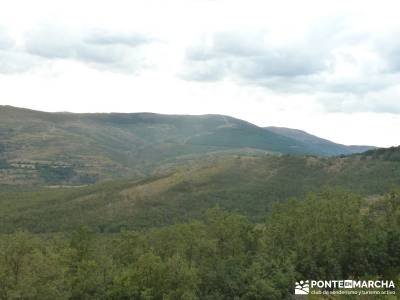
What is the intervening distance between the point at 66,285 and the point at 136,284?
1068 centimetres

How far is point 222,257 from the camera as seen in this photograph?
93.2m

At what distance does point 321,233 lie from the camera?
93938mm

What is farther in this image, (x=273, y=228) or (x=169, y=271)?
(x=273, y=228)

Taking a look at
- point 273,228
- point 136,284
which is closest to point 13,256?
point 136,284

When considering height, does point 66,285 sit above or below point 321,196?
below

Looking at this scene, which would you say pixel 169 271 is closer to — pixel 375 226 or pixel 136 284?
pixel 136 284

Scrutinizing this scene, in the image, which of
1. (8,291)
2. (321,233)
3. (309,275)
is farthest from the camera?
(321,233)

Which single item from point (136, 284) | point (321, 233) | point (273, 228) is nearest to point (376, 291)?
point (321, 233)

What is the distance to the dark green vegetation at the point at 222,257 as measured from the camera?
7512 cm

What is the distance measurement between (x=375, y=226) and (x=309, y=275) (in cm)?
1926

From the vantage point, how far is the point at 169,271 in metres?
78.2

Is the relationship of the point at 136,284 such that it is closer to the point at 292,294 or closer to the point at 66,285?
the point at 66,285

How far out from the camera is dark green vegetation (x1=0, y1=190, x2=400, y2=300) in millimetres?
75125

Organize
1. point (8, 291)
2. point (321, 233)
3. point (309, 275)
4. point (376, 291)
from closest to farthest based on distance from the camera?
point (8, 291)
point (376, 291)
point (309, 275)
point (321, 233)
